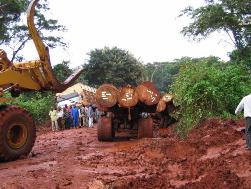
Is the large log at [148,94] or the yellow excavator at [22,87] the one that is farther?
the large log at [148,94]

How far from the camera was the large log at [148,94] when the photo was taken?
631 inches

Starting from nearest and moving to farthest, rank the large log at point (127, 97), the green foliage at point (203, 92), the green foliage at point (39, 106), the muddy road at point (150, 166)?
1. the muddy road at point (150, 166)
2. the green foliage at point (203, 92)
3. the large log at point (127, 97)
4. the green foliage at point (39, 106)

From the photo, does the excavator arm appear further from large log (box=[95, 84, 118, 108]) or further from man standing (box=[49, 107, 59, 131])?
man standing (box=[49, 107, 59, 131])

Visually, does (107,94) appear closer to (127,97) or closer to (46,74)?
(127,97)

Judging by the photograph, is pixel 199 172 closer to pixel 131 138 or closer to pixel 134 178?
pixel 134 178

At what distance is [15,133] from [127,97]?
503cm

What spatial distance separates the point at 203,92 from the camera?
49.8ft

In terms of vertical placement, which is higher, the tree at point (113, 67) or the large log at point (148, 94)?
the tree at point (113, 67)

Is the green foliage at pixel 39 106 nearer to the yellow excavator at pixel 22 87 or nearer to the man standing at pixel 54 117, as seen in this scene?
the man standing at pixel 54 117

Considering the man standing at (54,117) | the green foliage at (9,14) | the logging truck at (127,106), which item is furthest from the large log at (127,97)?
the green foliage at (9,14)

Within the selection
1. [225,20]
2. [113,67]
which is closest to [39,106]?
[225,20]

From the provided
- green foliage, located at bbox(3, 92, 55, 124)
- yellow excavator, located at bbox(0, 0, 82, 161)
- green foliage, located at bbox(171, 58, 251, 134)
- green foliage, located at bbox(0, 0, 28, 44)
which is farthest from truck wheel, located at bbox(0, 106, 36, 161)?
green foliage, located at bbox(0, 0, 28, 44)

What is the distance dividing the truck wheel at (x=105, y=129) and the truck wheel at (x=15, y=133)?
14.2 feet

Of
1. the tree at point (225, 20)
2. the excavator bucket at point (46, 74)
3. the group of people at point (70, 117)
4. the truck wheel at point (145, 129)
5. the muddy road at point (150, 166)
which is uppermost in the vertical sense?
the tree at point (225, 20)
